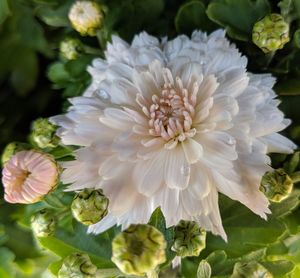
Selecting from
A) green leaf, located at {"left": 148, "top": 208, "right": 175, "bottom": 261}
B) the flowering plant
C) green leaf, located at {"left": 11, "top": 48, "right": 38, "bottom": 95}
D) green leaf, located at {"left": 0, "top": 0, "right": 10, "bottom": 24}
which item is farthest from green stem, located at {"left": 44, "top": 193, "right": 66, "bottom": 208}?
green leaf, located at {"left": 11, "top": 48, "right": 38, "bottom": 95}

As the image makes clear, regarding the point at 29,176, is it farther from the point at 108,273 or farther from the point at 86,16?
the point at 86,16

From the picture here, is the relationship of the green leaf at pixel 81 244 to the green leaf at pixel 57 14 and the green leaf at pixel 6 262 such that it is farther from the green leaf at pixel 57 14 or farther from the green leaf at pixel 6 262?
the green leaf at pixel 57 14

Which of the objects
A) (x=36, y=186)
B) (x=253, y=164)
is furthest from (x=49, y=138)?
(x=253, y=164)

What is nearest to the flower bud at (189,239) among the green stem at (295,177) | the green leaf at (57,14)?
the green stem at (295,177)

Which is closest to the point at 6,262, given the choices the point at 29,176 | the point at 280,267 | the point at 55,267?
the point at 55,267

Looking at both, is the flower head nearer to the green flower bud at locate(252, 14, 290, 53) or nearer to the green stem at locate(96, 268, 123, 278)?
the green stem at locate(96, 268, 123, 278)

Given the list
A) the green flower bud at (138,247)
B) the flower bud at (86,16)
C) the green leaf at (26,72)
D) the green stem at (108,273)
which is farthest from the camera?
the green leaf at (26,72)

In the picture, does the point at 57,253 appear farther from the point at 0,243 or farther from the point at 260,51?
the point at 260,51
